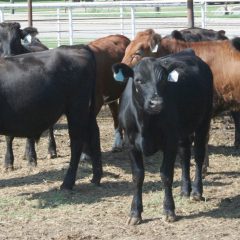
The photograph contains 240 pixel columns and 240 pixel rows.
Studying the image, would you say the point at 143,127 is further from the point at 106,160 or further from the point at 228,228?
the point at 106,160

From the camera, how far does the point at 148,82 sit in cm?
611

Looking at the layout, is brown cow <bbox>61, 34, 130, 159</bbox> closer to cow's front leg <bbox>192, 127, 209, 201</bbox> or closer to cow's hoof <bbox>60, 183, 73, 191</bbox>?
cow's hoof <bbox>60, 183, 73, 191</bbox>

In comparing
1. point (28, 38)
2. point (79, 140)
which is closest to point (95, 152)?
point (79, 140)

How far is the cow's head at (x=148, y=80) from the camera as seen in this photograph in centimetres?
601

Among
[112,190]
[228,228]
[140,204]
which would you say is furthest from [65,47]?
[228,228]

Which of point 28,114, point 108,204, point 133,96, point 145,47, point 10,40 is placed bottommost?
point 108,204

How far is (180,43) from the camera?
9.47m

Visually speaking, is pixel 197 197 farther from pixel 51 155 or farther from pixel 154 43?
pixel 51 155

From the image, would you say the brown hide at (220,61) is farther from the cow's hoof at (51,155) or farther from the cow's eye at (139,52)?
the cow's hoof at (51,155)

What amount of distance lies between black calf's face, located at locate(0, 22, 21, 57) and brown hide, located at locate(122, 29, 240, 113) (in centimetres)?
186

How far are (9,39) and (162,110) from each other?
14.3ft

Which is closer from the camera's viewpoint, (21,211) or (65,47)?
(21,211)

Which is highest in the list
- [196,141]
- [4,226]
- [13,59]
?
[13,59]

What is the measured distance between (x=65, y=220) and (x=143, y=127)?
1285mm
